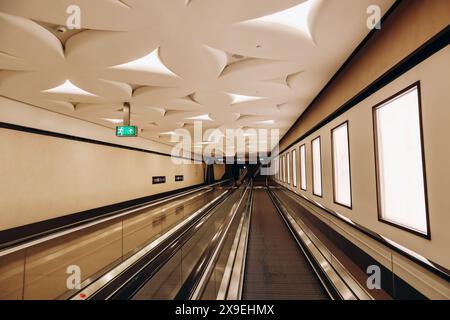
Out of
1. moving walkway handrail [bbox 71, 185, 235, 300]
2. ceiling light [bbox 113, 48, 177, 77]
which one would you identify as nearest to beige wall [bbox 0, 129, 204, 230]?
ceiling light [bbox 113, 48, 177, 77]

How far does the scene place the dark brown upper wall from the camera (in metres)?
2.34

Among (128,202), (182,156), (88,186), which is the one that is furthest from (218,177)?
(88,186)

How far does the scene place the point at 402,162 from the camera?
3.43 metres

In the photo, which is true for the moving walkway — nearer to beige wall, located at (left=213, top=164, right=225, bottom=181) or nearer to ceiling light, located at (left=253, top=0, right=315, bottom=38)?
ceiling light, located at (left=253, top=0, right=315, bottom=38)

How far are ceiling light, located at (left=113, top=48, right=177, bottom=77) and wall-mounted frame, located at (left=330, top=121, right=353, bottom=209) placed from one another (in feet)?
14.0

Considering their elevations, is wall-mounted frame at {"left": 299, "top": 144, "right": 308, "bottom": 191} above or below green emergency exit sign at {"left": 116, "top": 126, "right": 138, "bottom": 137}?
below

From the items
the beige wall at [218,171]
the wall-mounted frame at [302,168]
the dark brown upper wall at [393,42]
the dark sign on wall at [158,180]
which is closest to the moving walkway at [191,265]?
the dark brown upper wall at [393,42]

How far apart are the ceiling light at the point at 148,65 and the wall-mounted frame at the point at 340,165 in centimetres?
426

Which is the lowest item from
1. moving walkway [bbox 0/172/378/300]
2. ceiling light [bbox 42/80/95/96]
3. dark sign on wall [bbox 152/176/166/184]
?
moving walkway [bbox 0/172/378/300]

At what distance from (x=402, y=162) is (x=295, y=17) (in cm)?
268

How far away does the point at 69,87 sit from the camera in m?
5.67
